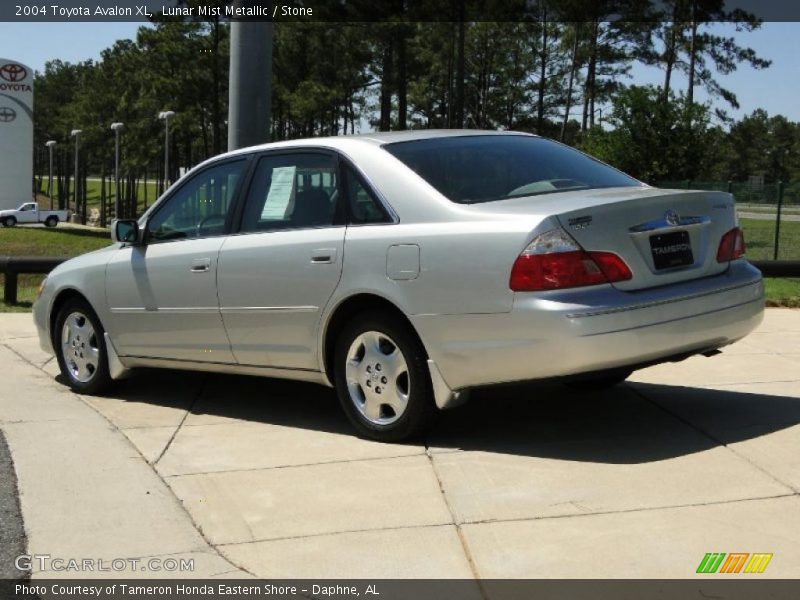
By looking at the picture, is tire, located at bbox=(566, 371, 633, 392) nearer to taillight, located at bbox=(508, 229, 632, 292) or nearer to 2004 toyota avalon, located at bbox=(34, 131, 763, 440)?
2004 toyota avalon, located at bbox=(34, 131, 763, 440)

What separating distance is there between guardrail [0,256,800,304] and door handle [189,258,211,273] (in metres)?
6.69

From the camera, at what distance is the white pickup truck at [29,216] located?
2872 inches

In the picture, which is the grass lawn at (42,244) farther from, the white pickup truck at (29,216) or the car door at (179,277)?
the car door at (179,277)

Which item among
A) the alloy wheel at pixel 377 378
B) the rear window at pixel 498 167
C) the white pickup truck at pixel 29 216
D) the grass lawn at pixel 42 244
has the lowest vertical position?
the white pickup truck at pixel 29 216

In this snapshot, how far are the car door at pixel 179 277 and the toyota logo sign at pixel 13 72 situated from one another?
8352 centimetres

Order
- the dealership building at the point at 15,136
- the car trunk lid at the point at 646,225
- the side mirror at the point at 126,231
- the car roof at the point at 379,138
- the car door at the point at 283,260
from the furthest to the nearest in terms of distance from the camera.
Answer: the dealership building at the point at 15,136, the side mirror at the point at 126,231, the car roof at the point at 379,138, the car door at the point at 283,260, the car trunk lid at the point at 646,225

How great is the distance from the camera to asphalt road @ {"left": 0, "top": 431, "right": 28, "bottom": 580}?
4.29 meters

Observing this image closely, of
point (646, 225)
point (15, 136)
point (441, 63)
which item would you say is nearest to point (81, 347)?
point (646, 225)

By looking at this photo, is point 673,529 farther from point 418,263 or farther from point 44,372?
point 44,372

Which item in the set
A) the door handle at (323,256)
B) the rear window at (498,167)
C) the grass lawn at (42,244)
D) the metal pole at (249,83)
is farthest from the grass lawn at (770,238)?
the grass lawn at (42,244)

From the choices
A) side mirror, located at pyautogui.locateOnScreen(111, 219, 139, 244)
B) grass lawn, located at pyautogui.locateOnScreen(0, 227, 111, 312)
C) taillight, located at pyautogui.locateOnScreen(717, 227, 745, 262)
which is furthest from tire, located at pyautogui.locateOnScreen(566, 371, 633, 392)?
grass lawn, located at pyautogui.locateOnScreen(0, 227, 111, 312)

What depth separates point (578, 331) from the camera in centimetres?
509

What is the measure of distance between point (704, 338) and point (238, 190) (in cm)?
292

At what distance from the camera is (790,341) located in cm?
889
